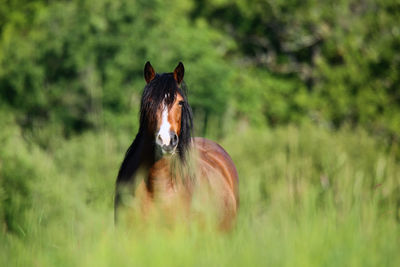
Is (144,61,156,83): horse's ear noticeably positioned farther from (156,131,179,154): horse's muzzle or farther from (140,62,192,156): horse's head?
(156,131,179,154): horse's muzzle

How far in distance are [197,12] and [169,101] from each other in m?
31.2

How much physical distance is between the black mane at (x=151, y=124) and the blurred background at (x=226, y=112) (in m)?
0.42

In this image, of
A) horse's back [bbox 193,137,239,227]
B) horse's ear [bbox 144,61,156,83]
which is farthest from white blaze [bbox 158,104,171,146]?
horse's ear [bbox 144,61,156,83]

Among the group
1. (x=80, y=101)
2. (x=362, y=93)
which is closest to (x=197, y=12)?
(x=80, y=101)

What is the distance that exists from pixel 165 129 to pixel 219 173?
71.9 inches

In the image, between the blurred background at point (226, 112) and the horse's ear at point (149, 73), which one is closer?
the blurred background at point (226, 112)

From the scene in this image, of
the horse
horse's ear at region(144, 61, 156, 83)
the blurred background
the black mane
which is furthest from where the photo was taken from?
horse's ear at region(144, 61, 156, 83)

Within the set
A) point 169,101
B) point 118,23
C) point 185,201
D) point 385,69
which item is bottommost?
point 185,201

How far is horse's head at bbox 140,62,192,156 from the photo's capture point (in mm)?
4262

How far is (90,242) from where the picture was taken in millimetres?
2500

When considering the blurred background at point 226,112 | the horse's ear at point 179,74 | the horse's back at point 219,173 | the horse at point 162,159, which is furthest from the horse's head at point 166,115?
the blurred background at point 226,112

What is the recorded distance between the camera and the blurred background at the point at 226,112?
2695mm

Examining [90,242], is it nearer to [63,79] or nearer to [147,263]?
[147,263]

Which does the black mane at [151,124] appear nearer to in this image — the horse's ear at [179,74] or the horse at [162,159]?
the horse at [162,159]
